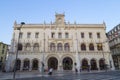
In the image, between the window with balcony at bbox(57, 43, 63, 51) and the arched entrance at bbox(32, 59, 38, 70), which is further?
the window with balcony at bbox(57, 43, 63, 51)

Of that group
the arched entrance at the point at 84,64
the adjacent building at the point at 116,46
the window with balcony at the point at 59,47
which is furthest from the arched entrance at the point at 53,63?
the adjacent building at the point at 116,46

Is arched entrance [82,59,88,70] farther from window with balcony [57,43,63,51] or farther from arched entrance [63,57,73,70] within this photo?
window with balcony [57,43,63,51]

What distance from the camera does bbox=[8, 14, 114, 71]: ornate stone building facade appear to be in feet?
136

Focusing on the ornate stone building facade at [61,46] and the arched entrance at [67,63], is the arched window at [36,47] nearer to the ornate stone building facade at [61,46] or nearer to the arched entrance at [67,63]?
the ornate stone building facade at [61,46]

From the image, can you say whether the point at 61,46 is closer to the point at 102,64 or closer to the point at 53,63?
the point at 53,63

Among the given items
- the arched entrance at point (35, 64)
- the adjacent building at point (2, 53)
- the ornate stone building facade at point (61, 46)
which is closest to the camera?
the ornate stone building facade at point (61, 46)

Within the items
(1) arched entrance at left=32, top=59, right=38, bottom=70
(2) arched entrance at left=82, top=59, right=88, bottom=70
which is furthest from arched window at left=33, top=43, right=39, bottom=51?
(2) arched entrance at left=82, top=59, right=88, bottom=70

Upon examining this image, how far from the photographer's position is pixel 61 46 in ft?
142

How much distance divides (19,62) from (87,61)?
888 inches

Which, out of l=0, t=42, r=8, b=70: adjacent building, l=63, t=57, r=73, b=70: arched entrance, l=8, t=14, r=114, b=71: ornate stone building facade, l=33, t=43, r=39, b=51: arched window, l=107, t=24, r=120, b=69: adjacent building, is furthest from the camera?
l=0, t=42, r=8, b=70: adjacent building

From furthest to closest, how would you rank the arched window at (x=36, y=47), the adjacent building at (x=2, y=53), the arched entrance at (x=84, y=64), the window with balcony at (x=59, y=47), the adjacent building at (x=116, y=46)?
1. the adjacent building at (x=2, y=53)
2. the adjacent building at (x=116, y=46)
3. the window with balcony at (x=59, y=47)
4. the arched window at (x=36, y=47)
5. the arched entrance at (x=84, y=64)

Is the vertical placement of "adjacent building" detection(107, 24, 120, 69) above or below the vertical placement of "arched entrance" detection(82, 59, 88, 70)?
above

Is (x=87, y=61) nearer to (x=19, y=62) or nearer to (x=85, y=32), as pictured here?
(x=85, y=32)

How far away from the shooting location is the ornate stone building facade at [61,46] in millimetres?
41438
